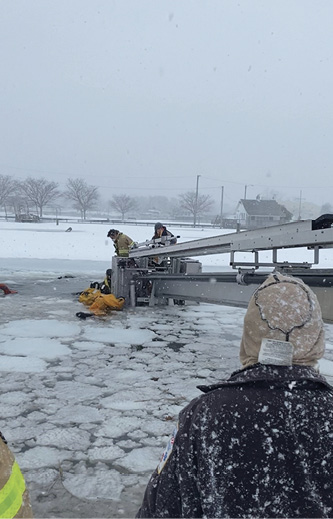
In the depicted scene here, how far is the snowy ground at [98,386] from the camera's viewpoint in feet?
9.02

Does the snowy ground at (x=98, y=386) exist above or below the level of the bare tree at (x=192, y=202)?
below

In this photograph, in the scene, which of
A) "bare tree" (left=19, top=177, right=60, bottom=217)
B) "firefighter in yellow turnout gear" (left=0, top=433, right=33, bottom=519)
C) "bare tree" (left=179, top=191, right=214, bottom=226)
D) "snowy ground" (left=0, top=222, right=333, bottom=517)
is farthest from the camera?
"bare tree" (left=179, top=191, right=214, bottom=226)

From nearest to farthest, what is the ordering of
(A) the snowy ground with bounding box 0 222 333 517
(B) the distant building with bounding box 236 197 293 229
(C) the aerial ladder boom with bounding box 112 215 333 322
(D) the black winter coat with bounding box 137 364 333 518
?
(D) the black winter coat with bounding box 137 364 333 518 < (A) the snowy ground with bounding box 0 222 333 517 < (C) the aerial ladder boom with bounding box 112 215 333 322 < (B) the distant building with bounding box 236 197 293 229

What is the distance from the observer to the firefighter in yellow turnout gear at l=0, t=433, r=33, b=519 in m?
1.01

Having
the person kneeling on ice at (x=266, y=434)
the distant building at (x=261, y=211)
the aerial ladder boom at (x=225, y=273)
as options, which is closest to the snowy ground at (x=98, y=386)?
the aerial ladder boom at (x=225, y=273)

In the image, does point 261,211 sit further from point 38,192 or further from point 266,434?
point 266,434

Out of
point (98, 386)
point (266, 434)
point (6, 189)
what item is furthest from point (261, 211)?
point (266, 434)

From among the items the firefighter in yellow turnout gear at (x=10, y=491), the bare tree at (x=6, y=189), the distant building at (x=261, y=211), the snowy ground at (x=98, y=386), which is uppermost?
the bare tree at (x=6, y=189)

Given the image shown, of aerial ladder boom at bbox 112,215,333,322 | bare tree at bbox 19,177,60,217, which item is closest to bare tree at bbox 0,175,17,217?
bare tree at bbox 19,177,60,217

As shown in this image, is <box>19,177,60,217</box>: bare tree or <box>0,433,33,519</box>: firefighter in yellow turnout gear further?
<box>19,177,60,217</box>: bare tree

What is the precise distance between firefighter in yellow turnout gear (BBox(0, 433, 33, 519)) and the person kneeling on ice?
0.38m

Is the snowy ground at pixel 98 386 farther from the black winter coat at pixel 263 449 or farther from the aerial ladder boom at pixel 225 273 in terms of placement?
the black winter coat at pixel 263 449

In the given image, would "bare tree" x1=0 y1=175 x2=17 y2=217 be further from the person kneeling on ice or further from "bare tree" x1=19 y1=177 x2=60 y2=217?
the person kneeling on ice

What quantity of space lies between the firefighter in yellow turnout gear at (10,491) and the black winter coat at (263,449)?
399mm
